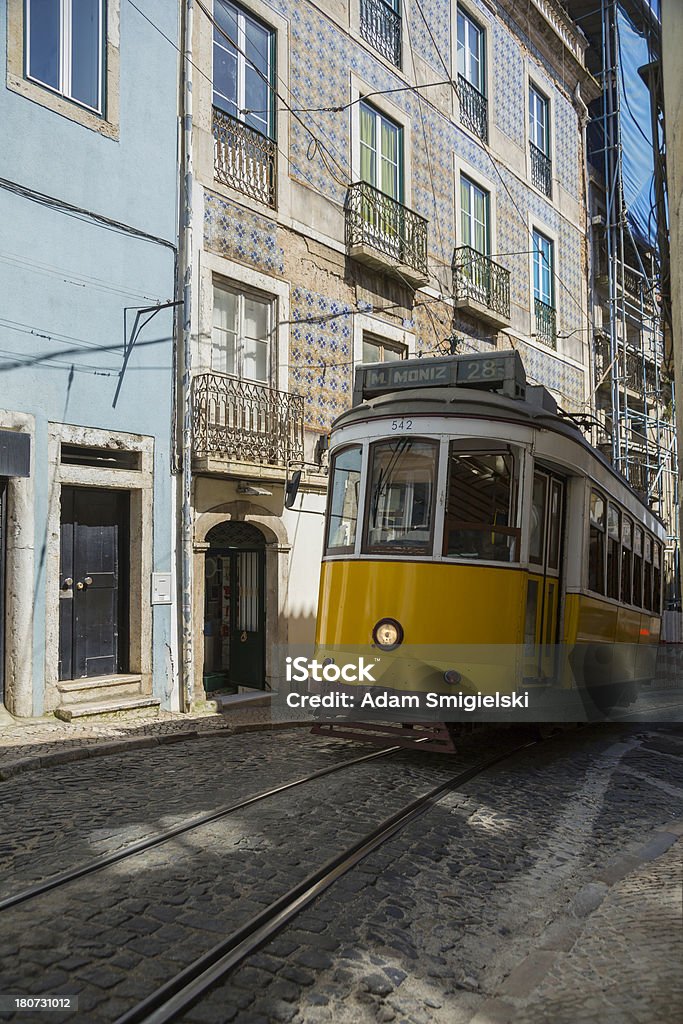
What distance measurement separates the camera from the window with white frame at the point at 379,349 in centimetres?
1452

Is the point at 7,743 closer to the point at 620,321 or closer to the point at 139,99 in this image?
the point at 139,99

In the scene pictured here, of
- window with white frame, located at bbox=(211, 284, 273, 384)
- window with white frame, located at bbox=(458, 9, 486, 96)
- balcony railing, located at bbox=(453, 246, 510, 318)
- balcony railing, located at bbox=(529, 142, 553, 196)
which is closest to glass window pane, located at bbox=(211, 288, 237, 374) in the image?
window with white frame, located at bbox=(211, 284, 273, 384)

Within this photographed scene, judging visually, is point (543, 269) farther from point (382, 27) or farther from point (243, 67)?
point (243, 67)

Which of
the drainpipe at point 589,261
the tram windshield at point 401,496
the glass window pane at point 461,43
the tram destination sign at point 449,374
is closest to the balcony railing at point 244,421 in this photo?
the tram destination sign at point 449,374

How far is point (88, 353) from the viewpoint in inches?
386

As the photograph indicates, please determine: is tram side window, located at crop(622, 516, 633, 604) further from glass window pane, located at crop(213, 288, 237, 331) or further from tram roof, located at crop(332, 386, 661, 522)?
glass window pane, located at crop(213, 288, 237, 331)

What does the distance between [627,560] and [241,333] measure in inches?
225

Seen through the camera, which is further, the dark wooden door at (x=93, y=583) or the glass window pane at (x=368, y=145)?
the glass window pane at (x=368, y=145)

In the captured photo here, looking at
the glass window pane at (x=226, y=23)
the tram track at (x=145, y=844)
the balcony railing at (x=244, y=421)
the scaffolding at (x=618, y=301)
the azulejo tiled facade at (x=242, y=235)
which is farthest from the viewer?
the scaffolding at (x=618, y=301)

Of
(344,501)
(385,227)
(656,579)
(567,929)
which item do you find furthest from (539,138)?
(567,929)

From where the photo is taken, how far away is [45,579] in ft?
30.2

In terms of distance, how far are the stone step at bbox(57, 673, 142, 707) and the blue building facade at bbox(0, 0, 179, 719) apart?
15 mm

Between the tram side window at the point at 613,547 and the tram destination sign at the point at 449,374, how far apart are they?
2276 mm

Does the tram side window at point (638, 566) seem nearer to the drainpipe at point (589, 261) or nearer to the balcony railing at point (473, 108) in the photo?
the balcony railing at point (473, 108)
